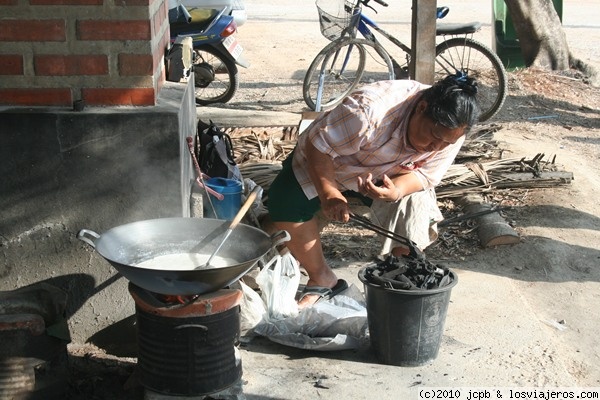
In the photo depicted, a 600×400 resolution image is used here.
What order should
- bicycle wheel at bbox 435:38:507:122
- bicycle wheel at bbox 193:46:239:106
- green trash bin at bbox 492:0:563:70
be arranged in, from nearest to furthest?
bicycle wheel at bbox 435:38:507:122, bicycle wheel at bbox 193:46:239:106, green trash bin at bbox 492:0:563:70

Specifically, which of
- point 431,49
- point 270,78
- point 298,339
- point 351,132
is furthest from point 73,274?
point 270,78

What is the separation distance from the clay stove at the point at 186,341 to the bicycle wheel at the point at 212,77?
20.1 feet

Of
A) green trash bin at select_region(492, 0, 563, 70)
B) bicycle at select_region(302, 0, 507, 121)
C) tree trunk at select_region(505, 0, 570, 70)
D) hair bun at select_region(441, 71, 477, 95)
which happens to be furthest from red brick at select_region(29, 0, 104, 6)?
green trash bin at select_region(492, 0, 563, 70)

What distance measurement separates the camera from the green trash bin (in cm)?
1188

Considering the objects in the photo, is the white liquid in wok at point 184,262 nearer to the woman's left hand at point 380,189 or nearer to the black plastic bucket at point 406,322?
the black plastic bucket at point 406,322

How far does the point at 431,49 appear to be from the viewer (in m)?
6.77

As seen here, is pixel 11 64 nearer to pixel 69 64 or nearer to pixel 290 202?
pixel 69 64

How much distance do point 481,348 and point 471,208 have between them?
207cm

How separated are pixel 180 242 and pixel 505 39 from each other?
9.20m

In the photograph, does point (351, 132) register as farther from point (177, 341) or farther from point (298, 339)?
point (177, 341)

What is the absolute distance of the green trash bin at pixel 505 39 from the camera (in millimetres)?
A: 11883

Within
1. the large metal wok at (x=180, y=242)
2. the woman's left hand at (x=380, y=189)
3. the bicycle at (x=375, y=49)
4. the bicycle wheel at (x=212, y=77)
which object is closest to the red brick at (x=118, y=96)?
the large metal wok at (x=180, y=242)

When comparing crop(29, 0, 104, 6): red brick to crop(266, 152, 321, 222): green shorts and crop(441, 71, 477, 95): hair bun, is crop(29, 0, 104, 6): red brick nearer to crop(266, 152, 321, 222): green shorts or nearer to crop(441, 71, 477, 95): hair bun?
crop(266, 152, 321, 222): green shorts

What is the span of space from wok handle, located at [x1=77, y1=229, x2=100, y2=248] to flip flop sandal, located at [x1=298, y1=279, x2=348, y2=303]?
53.2 inches
